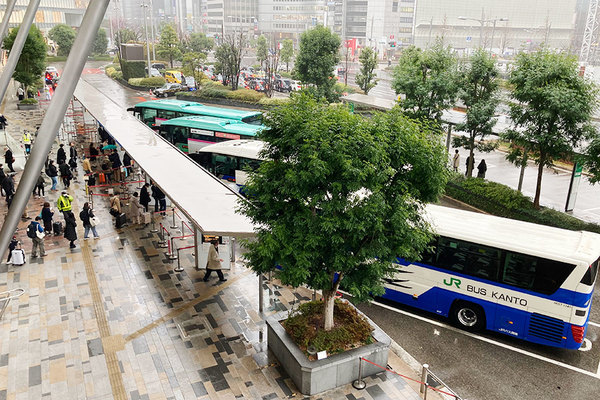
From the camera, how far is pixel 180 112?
28.8 meters

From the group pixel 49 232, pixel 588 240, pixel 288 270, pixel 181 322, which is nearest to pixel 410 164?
pixel 288 270

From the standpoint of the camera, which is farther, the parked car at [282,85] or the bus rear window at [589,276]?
the parked car at [282,85]

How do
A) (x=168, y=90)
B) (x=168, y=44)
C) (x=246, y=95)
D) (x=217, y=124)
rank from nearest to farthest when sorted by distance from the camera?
(x=217, y=124), (x=246, y=95), (x=168, y=90), (x=168, y=44)

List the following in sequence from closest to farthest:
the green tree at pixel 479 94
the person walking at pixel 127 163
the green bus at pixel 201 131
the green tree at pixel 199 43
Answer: the green tree at pixel 479 94 → the person walking at pixel 127 163 → the green bus at pixel 201 131 → the green tree at pixel 199 43

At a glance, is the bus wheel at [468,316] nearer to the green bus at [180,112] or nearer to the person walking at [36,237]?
the person walking at [36,237]

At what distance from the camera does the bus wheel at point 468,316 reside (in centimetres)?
1097

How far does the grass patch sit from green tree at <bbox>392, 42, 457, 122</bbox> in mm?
12980

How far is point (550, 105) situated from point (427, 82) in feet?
20.4

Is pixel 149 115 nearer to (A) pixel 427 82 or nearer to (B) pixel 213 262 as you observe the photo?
(A) pixel 427 82

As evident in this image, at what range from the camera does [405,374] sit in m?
9.44

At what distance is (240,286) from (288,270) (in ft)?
15.5

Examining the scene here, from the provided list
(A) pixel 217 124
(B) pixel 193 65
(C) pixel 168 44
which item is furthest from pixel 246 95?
(C) pixel 168 44

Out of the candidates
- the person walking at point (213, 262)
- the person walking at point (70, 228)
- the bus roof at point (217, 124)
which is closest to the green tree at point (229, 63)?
the bus roof at point (217, 124)

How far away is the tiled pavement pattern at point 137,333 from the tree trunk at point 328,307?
1.10 metres
